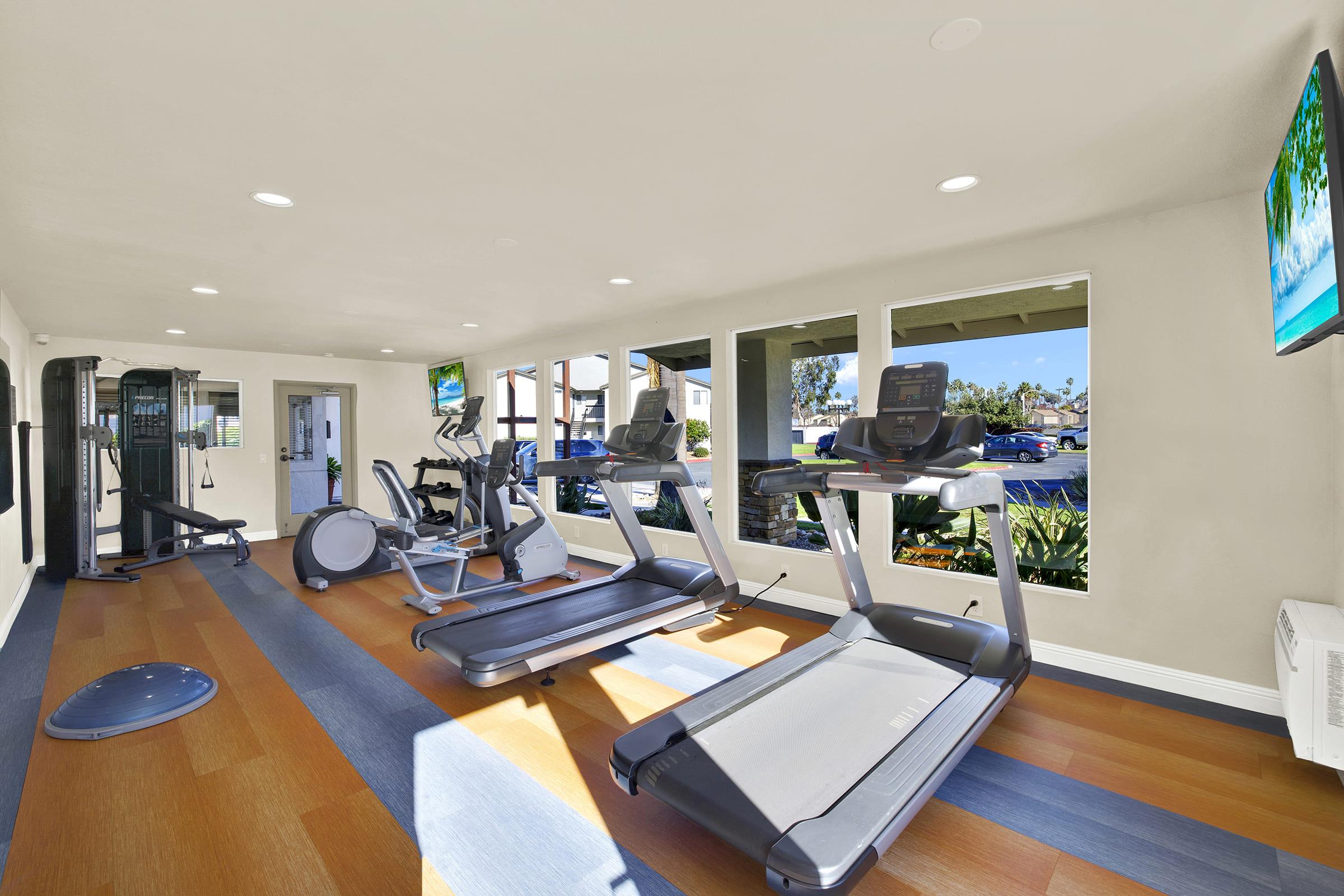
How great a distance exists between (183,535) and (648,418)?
542cm

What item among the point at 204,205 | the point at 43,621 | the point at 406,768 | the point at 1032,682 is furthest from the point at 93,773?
the point at 1032,682

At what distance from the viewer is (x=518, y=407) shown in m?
7.63

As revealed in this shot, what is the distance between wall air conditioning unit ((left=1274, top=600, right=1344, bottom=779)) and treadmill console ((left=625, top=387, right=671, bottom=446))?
3133 mm

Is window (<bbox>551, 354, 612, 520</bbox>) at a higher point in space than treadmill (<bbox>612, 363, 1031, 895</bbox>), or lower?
higher

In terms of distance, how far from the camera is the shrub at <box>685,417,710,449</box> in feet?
17.9

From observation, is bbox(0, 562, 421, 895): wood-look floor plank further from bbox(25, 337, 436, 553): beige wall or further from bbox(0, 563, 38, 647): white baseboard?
bbox(25, 337, 436, 553): beige wall

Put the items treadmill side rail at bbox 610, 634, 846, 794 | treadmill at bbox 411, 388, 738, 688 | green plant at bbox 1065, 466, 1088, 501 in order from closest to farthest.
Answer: treadmill side rail at bbox 610, 634, 846, 794
treadmill at bbox 411, 388, 738, 688
green plant at bbox 1065, 466, 1088, 501

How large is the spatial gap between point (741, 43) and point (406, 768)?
9.25ft

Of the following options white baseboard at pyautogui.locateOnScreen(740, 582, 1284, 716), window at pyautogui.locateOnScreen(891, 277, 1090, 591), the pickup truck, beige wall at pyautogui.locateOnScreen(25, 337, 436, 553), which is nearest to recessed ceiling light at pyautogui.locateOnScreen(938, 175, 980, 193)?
window at pyautogui.locateOnScreen(891, 277, 1090, 591)

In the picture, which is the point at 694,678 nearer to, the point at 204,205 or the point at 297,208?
the point at 297,208

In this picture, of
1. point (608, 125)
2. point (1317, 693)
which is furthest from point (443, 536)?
A: point (1317, 693)

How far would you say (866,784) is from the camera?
1956 mm

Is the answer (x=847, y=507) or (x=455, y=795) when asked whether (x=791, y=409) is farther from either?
(x=455, y=795)

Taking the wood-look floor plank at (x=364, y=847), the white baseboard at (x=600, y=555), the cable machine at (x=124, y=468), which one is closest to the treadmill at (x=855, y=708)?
the wood-look floor plank at (x=364, y=847)
